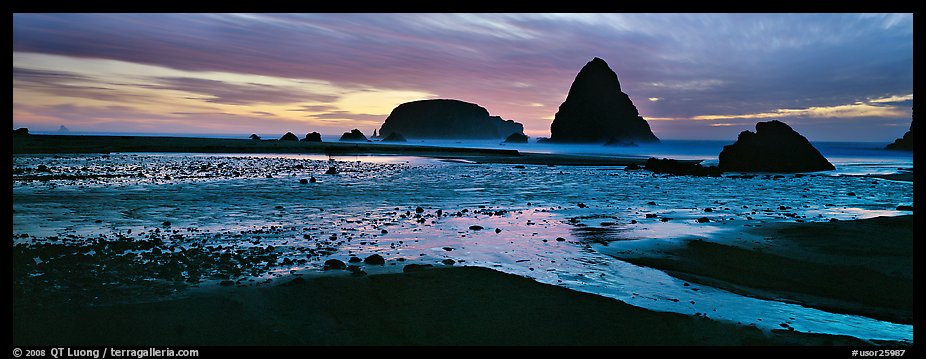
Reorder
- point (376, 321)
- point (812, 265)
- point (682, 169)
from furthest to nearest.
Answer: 1. point (682, 169)
2. point (812, 265)
3. point (376, 321)

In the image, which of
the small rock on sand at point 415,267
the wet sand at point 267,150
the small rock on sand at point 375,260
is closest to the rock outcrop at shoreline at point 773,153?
the wet sand at point 267,150

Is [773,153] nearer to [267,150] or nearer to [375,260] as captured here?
[375,260]

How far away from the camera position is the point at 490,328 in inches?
248

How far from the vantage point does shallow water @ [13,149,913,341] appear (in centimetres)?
847

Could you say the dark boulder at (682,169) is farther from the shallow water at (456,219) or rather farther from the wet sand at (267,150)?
the wet sand at (267,150)

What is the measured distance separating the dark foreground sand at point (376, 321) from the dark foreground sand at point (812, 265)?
7.73 feet

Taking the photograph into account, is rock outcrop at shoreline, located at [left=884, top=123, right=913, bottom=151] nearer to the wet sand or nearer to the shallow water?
the wet sand

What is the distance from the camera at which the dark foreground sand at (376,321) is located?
5832 mm

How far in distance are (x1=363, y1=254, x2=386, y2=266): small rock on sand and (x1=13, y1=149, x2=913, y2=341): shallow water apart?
0.82ft

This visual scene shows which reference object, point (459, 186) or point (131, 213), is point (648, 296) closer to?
point (131, 213)

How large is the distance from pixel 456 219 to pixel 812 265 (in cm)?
908

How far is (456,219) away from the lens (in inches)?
613

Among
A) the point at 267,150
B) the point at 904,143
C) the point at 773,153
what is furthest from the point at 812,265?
the point at 904,143

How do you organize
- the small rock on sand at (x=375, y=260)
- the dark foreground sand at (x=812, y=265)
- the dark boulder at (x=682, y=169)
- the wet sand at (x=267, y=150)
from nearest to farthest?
the dark foreground sand at (x=812, y=265) → the small rock on sand at (x=375, y=260) → the dark boulder at (x=682, y=169) → the wet sand at (x=267, y=150)
